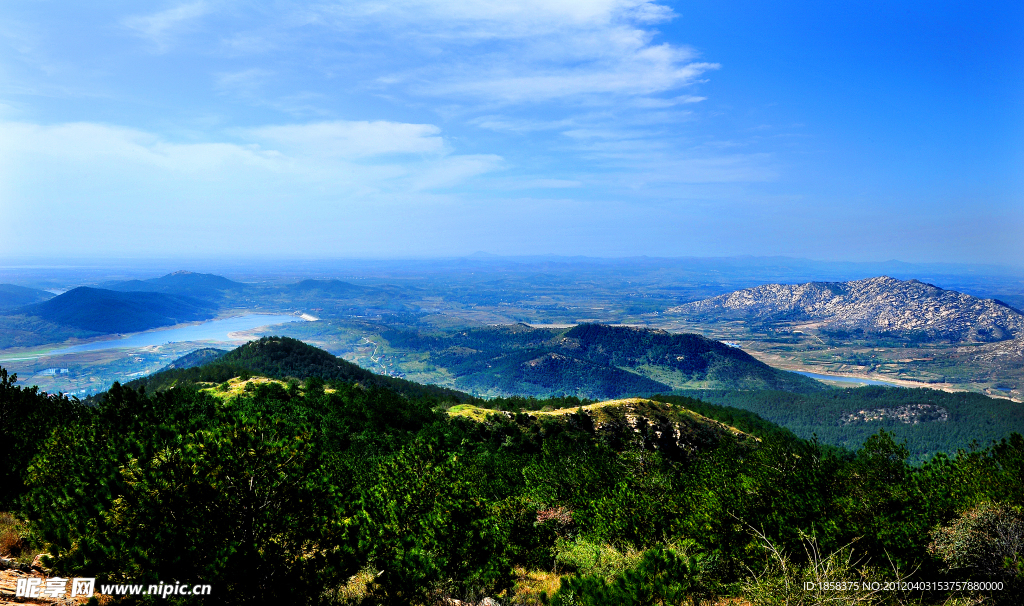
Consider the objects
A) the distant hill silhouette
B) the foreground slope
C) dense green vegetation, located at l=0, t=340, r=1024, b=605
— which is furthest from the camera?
the distant hill silhouette

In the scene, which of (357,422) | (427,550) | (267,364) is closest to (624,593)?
(427,550)

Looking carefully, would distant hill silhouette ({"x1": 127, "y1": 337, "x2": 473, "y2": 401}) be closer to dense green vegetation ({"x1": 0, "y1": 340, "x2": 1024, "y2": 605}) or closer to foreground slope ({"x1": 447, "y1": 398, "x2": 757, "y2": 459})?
foreground slope ({"x1": 447, "y1": 398, "x2": 757, "y2": 459})

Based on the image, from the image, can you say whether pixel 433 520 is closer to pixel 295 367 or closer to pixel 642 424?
pixel 642 424

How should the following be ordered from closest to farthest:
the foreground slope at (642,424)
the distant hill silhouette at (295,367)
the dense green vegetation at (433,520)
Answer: the dense green vegetation at (433,520), the foreground slope at (642,424), the distant hill silhouette at (295,367)

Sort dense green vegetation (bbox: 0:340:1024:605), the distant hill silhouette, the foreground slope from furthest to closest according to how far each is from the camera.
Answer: the distant hill silhouette < the foreground slope < dense green vegetation (bbox: 0:340:1024:605)

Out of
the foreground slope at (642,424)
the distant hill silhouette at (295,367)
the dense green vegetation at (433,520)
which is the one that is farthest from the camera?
the distant hill silhouette at (295,367)

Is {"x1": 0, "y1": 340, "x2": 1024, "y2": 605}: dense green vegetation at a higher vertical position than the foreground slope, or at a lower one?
higher

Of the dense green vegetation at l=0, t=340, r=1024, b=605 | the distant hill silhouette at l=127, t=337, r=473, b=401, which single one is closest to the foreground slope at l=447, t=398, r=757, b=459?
the distant hill silhouette at l=127, t=337, r=473, b=401

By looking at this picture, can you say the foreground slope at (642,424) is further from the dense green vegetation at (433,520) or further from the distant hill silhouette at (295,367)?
the dense green vegetation at (433,520)

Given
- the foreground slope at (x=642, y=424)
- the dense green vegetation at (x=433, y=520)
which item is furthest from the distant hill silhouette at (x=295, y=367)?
the dense green vegetation at (x=433, y=520)

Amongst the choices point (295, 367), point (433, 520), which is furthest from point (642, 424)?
point (295, 367)
